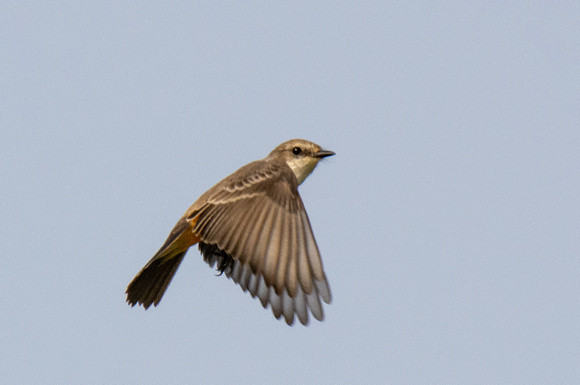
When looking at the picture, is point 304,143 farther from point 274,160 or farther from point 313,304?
point 313,304

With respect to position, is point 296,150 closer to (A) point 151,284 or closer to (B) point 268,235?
(A) point 151,284

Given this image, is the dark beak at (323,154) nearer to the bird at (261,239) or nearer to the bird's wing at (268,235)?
the bird at (261,239)

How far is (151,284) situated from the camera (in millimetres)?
11594

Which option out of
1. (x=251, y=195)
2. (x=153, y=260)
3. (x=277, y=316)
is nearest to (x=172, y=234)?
(x=153, y=260)

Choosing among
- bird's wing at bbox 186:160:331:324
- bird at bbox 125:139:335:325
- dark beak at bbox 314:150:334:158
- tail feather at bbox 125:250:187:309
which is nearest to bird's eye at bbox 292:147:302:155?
bird at bbox 125:139:335:325

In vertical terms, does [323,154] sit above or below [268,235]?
above

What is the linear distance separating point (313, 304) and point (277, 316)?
0.88 m

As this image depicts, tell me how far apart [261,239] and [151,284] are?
101 inches

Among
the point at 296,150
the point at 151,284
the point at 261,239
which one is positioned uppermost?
the point at 296,150

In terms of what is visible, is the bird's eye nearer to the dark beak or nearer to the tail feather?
the dark beak

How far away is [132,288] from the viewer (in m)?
11.5

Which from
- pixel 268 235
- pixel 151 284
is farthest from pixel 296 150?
pixel 268 235

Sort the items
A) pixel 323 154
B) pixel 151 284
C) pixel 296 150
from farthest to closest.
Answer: pixel 296 150
pixel 323 154
pixel 151 284

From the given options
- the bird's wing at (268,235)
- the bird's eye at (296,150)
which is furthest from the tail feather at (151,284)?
the bird's eye at (296,150)
